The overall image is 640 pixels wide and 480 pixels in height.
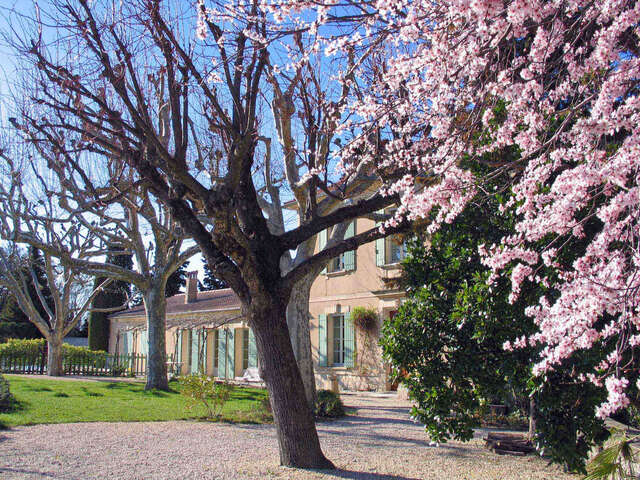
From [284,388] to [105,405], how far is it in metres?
6.74

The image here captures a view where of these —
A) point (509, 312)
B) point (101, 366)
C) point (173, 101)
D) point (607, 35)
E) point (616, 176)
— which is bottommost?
point (101, 366)

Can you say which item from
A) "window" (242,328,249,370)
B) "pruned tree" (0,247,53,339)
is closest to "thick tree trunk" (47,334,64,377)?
"window" (242,328,249,370)

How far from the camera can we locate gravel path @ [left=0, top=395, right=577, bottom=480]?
548 cm

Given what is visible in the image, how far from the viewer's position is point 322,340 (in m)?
17.5

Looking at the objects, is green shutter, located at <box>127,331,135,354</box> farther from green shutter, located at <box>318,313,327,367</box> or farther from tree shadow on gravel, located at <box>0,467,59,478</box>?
tree shadow on gravel, located at <box>0,467,59,478</box>

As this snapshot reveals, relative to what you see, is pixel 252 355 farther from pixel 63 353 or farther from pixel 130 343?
pixel 130 343

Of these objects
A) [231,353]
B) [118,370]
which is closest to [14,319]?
[118,370]

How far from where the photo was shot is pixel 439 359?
16.5 ft

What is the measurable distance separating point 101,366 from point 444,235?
18.9 m

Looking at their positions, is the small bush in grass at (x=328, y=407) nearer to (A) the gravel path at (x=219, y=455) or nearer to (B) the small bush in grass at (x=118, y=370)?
(A) the gravel path at (x=219, y=455)

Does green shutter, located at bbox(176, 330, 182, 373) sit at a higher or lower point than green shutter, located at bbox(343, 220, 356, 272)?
lower

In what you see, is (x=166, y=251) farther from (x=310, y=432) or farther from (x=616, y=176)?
(x=616, y=176)

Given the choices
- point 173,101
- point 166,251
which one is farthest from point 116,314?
point 173,101

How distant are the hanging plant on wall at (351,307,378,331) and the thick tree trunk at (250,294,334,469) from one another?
10.2m
